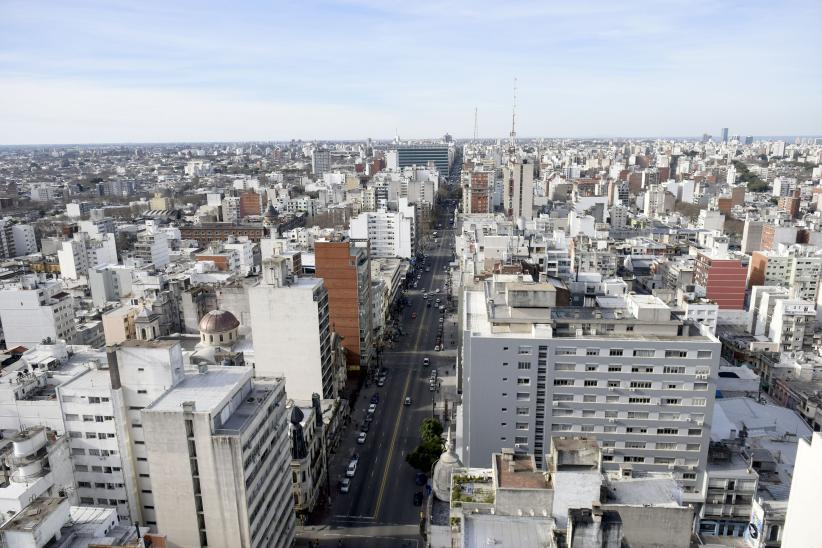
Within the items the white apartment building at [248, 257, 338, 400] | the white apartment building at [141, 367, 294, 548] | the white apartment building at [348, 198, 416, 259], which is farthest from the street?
the white apartment building at [348, 198, 416, 259]

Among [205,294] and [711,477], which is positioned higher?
[205,294]

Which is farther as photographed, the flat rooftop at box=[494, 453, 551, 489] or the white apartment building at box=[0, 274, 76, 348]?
the white apartment building at box=[0, 274, 76, 348]

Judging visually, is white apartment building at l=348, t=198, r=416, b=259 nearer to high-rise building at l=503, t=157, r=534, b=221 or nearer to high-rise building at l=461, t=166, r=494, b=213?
high-rise building at l=503, t=157, r=534, b=221

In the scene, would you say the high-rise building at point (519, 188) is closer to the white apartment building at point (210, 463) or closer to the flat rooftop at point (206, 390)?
the flat rooftop at point (206, 390)

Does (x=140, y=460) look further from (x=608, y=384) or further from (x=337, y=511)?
(x=608, y=384)

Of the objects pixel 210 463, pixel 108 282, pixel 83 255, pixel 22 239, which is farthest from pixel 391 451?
pixel 22 239

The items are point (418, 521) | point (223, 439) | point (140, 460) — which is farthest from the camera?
point (418, 521)

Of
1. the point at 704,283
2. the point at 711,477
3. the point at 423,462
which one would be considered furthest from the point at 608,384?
the point at 704,283
